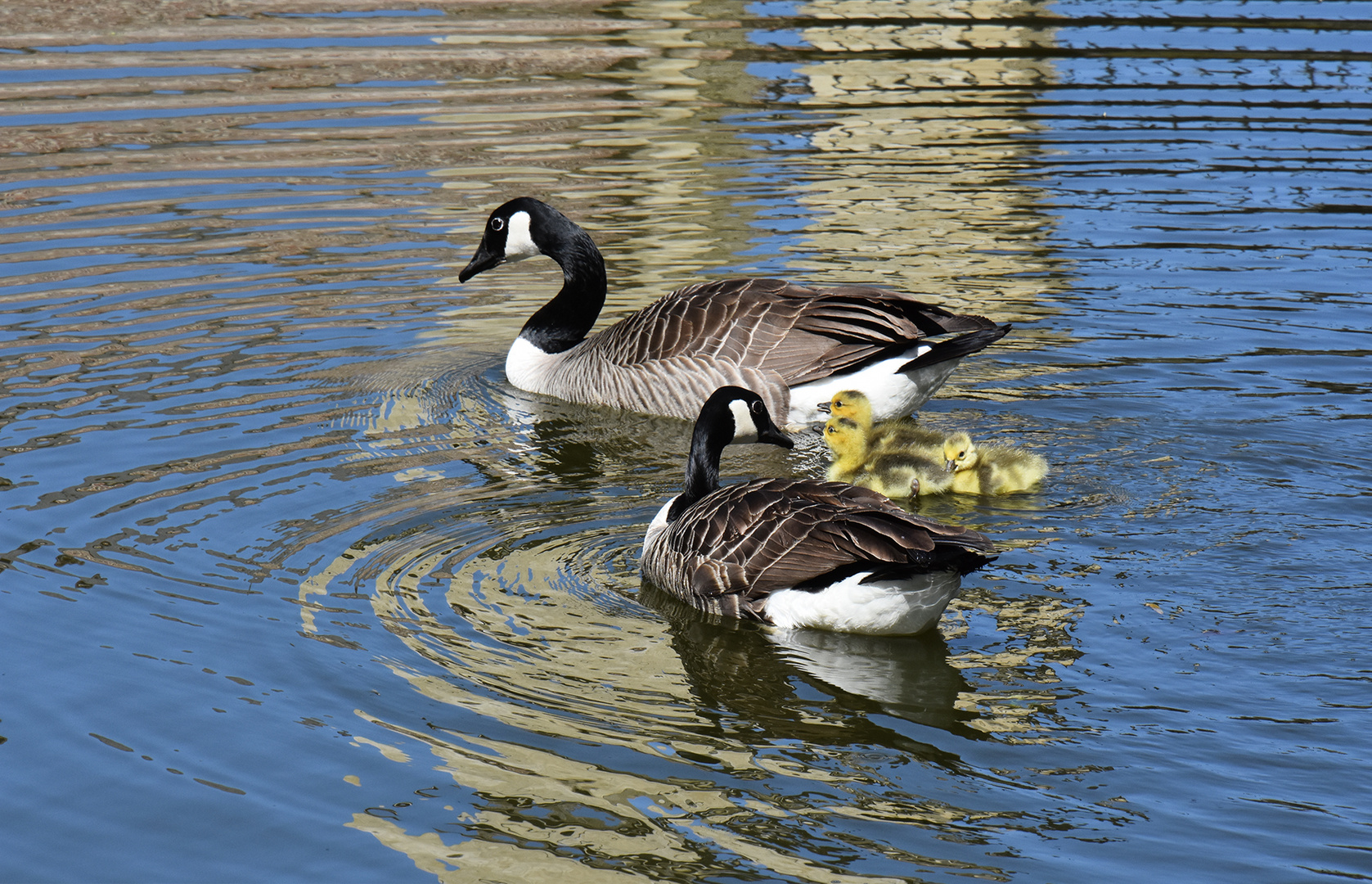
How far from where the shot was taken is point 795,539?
6.47 m

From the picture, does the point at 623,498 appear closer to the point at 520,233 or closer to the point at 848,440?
the point at 848,440

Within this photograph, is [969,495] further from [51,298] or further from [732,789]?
[51,298]

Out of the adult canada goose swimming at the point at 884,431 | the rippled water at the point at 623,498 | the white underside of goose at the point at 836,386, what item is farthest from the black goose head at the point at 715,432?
the white underside of goose at the point at 836,386

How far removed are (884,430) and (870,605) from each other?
91.6 inches

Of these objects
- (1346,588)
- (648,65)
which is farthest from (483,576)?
(648,65)

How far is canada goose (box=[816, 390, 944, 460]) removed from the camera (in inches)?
323

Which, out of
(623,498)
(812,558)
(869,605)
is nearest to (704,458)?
(623,498)

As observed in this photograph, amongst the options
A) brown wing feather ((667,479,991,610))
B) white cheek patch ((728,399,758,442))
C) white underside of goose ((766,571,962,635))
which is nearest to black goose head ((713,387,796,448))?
white cheek patch ((728,399,758,442))

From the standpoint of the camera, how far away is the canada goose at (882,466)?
8.14 m

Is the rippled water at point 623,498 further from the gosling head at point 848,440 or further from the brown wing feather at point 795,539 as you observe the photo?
the gosling head at point 848,440

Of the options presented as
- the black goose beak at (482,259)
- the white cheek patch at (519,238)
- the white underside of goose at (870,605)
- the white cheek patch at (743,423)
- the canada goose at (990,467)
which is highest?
the white cheek patch at (519,238)

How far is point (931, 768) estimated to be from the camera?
17.6 ft

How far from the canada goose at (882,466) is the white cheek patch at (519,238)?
3724 mm

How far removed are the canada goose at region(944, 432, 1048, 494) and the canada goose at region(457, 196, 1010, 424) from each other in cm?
97
